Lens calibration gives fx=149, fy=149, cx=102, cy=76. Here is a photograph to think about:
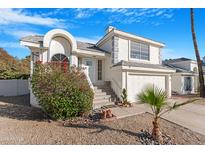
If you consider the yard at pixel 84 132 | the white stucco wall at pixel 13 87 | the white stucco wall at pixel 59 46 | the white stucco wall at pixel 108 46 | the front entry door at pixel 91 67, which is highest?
the white stucco wall at pixel 108 46

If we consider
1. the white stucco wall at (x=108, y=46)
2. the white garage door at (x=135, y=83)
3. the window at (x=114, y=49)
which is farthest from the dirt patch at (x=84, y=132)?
the white stucco wall at (x=108, y=46)

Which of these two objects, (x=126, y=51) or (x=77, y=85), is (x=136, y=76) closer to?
(x=126, y=51)

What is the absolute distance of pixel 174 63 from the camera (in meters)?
27.5

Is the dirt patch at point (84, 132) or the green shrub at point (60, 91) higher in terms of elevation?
the green shrub at point (60, 91)

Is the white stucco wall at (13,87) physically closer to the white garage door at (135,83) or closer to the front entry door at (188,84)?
the white garage door at (135,83)

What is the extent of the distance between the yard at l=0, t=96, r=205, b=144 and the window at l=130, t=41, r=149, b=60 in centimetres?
892

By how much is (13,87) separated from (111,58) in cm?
993

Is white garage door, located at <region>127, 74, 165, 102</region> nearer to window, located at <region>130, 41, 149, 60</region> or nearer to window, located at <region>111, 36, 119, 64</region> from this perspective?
window, located at <region>111, 36, 119, 64</region>

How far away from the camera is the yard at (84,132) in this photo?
193 inches

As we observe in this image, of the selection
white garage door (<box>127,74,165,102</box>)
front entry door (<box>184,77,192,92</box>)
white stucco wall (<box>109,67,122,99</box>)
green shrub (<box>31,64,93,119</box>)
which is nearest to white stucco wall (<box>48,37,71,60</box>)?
white stucco wall (<box>109,67,122,99</box>)

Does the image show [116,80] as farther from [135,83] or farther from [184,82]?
[184,82]

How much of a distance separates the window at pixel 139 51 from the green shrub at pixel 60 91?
29.2ft

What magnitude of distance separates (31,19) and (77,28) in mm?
3380

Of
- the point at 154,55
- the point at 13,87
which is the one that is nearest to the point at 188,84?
the point at 154,55
